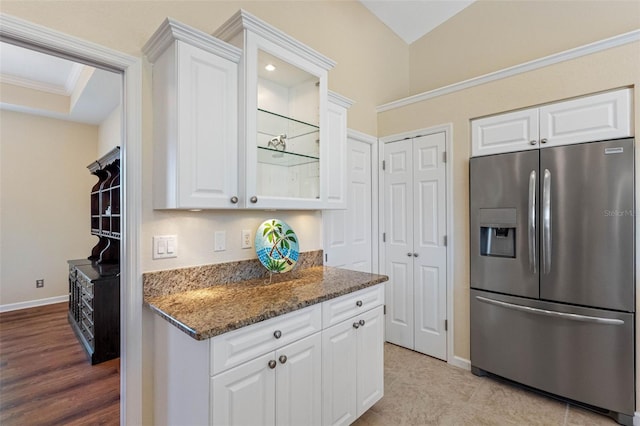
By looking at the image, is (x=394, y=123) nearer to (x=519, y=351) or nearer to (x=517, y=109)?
(x=517, y=109)

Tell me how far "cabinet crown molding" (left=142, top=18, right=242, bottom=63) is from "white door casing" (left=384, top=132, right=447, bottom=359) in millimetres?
1949

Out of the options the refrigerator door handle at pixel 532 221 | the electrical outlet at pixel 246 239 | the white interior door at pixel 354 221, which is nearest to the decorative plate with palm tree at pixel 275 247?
the electrical outlet at pixel 246 239

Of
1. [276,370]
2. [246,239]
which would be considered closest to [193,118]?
[246,239]

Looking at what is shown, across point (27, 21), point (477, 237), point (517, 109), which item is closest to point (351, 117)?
point (517, 109)

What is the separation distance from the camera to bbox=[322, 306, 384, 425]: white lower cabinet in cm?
168

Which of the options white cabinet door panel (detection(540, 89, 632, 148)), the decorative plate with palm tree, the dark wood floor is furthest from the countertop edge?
white cabinet door panel (detection(540, 89, 632, 148))

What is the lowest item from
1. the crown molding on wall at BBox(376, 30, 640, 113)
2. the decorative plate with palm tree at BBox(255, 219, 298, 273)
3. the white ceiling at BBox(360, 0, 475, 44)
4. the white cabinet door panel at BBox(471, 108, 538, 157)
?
the decorative plate with palm tree at BBox(255, 219, 298, 273)

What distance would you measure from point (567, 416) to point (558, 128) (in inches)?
78.0

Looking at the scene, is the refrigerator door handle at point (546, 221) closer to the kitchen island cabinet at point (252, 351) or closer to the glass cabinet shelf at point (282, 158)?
the kitchen island cabinet at point (252, 351)

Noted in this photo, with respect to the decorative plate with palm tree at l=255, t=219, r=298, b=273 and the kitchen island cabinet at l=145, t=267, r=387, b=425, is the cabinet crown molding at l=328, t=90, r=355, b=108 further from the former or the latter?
the kitchen island cabinet at l=145, t=267, r=387, b=425

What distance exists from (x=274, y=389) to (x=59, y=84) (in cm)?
502

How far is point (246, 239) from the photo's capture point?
6.76 feet

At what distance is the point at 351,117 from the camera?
9.80 ft

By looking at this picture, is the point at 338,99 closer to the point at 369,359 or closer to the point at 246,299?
the point at 246,299
